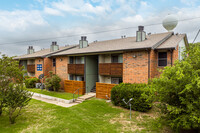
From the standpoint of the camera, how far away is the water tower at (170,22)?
55.4 feet

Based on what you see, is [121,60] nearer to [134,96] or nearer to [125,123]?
[134,96]

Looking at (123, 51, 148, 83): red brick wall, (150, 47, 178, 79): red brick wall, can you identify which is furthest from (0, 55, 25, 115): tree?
(150, 47, 178, 79): red brick wall

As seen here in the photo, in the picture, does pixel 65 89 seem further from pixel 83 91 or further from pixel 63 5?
pixel 63 5

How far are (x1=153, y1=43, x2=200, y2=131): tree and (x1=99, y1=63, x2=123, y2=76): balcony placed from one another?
24.5ft

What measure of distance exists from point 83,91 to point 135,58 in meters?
7.70

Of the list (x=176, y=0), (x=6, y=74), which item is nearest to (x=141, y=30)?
(x=176, y=0)

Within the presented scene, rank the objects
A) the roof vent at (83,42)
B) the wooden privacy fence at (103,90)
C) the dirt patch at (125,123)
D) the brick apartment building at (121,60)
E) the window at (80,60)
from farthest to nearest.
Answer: the roof vent at (83,42) < the window at (80,60) < the wooden privacy fence at (103,90) < the brick apartment building at (121,60) < the dirt patch at (125,123)

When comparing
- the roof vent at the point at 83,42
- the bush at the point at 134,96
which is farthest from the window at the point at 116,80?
the roof vent at the point at 83,42

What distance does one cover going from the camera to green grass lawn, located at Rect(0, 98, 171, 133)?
7.89m

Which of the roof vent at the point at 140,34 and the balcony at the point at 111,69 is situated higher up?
the roof vent at the point at 140,34

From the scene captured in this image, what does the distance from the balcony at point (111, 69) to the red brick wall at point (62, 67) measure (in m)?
6.08

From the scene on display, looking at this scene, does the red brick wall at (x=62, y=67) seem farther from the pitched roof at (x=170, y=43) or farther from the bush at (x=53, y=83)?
the pitched roof at (x=170, y=43)

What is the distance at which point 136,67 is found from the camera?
13242mm

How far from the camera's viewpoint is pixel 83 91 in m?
16.9
